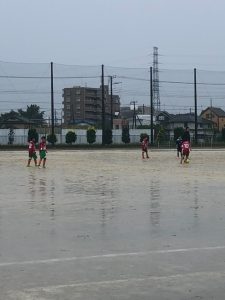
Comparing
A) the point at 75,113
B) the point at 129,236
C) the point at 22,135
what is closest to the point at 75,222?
the point at 129,236

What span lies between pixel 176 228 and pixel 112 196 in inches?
178

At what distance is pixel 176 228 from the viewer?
8781 millimetres

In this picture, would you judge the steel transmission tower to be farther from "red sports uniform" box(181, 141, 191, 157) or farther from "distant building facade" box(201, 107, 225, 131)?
"red sports uniform" box(181, 141, 191, 157)

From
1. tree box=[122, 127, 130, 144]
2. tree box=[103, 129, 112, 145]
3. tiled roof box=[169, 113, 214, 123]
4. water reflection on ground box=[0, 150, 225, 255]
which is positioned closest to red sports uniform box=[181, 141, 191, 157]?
water reflection on ground box=[0, 150, 225, 255]

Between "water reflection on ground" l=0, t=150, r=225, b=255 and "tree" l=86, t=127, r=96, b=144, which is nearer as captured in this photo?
"water reflection on ground" l=0, t=150, r=225, b=255

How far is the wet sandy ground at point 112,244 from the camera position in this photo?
5340mm

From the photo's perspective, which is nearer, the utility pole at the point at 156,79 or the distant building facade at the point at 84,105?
the utility pole at the point at 156,79

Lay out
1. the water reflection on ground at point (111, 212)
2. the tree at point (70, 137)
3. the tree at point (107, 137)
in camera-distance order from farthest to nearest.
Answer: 1. the tree at point (70, 137)
2. the tree at point (107, 137)
3. the water reflection on ground at point (111, 212)

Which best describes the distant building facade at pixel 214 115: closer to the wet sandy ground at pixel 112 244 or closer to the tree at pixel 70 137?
the tree at pixel 70 137

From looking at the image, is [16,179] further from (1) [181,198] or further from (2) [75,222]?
(2) [75,222]

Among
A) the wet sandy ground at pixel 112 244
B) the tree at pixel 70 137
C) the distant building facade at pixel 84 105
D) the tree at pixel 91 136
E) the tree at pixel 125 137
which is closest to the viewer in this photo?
the wet sandy ground at pixel 112 244

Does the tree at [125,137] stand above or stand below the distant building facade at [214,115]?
below

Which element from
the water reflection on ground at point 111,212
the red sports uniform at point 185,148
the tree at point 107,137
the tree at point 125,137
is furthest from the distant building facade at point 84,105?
the water reflection on ground at point 111,212

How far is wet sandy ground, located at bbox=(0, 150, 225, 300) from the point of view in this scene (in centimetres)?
534
